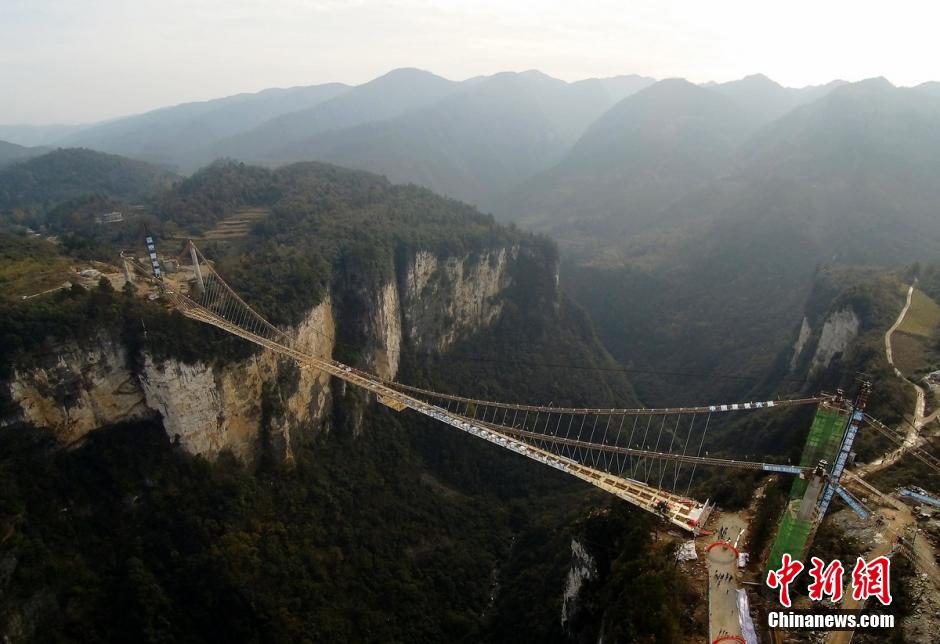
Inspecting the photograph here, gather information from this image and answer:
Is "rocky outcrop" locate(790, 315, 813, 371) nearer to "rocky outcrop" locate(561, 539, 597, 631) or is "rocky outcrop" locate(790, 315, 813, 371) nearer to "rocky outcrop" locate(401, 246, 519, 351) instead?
"rocky outcrop" locate(401, 246, 519, 351)

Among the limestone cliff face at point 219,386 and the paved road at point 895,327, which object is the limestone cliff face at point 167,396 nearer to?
the limestone cliff face at point 219,386

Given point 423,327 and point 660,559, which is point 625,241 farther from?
point 660,559

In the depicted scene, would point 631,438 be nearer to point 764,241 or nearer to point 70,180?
point 764,241

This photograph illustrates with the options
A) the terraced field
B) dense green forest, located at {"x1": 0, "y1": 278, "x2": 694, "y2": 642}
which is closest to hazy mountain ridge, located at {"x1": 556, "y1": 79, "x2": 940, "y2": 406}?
dense green forest, located at {"x1": 0, "y1": 278, "x2": 694, "y2": 642}

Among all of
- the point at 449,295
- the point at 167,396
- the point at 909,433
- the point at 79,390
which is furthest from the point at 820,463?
the point at 449,295

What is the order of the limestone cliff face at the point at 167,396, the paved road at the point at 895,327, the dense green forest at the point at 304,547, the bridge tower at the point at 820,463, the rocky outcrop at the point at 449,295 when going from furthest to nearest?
1. the rocky outcrop at the point at 449,295
2. the paved road at the point at 895,327
3. the limestone cliff face at the point at 167,396
4. the dense green forest at the point at 304,547
5. the bridge tower at the point at 820,463

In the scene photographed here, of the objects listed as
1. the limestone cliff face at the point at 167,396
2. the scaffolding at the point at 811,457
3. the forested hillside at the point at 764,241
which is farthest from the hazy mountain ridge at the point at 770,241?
the limestone cliff face at the point at 167,396
